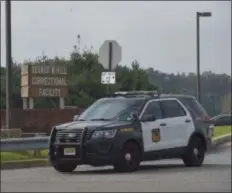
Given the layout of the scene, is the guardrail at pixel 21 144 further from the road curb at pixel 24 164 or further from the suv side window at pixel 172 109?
the suv side window at pixel 172 109

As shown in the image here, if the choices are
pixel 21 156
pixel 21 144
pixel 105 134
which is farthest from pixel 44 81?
pixel 105 134

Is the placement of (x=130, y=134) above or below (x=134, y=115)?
below

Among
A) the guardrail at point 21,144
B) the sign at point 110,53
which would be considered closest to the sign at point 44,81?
the sign at point 110,53

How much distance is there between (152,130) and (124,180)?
8.37ft

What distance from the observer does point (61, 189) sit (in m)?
11.9

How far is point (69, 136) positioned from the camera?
14820 millimetres

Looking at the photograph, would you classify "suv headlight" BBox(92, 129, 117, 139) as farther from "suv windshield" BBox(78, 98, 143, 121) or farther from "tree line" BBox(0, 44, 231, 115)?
"tree line" BBox(0, 44, 231, 115)

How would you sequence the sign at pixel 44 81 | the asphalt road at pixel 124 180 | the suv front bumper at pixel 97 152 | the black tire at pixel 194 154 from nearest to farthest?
1. the asphalt road at pixel 124 180
2. the suv front bumper at pixel 97 152
3. the black tire at pixel 194 154
4. the sign at pixel 44 81

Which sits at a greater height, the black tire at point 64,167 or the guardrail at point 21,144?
the guardrail at point 21,144

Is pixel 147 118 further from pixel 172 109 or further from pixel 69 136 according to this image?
pixel 69 136

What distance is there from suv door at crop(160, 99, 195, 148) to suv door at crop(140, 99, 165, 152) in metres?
0.17

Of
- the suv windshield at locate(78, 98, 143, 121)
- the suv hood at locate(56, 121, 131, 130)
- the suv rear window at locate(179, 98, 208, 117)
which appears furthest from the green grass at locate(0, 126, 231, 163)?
the suv rear window at locate(179, 98, 208, 117)

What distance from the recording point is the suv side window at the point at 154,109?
15.7 m

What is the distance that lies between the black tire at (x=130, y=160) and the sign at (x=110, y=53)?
3.88 meters
